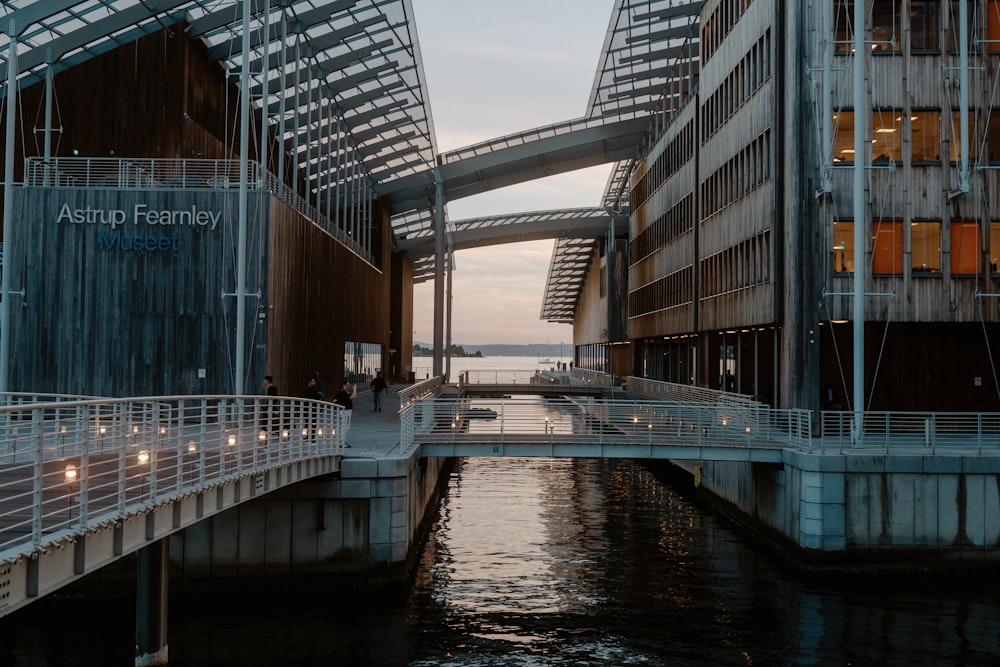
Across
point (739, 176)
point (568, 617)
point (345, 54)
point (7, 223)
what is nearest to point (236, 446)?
point (568, 617)

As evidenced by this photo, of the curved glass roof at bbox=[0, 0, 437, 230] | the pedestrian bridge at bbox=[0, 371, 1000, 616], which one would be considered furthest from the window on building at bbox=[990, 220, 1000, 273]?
the curved glass roof at bbox=[0, 0, 437, 230]

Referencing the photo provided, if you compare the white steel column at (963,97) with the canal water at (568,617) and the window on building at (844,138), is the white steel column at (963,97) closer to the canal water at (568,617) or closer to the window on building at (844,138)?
the window on building at (844,138)

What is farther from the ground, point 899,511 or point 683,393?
point 683,393

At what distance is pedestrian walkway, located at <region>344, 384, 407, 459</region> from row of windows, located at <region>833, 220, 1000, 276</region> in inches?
549

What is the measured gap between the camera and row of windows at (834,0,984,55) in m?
29.6

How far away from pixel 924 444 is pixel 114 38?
27.1m

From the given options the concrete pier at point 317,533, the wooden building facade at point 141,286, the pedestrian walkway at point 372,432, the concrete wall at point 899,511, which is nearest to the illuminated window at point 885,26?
the concrete wall at point 899,511

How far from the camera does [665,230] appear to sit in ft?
178

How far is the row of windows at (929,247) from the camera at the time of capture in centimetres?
2955

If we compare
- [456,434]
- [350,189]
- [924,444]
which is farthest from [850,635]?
[350,189]

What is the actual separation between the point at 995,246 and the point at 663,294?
25.3m

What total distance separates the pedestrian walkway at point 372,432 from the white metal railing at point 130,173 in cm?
779

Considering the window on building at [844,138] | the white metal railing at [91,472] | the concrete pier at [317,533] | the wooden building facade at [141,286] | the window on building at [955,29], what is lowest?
the concrete pier at [317,533]

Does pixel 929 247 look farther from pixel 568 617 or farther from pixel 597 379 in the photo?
pixel 597 379
